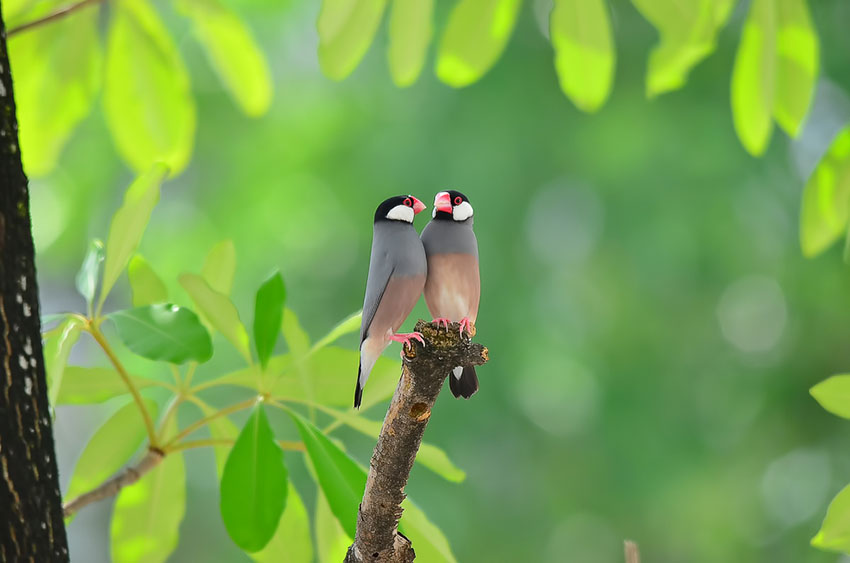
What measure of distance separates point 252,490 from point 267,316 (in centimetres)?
16

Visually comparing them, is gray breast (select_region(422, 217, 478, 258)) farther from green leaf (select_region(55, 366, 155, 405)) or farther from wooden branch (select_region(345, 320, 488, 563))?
green leaf (select_region(55, 366, 155, 405))

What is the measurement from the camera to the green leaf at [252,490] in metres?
Result: 0.74

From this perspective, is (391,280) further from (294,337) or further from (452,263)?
(294,337)

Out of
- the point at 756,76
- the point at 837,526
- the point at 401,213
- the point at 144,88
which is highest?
the point at 144,88

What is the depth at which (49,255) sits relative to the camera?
3.84 m

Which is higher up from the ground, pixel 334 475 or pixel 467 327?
pixel 467 327

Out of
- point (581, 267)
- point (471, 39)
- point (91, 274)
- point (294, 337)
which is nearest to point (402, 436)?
point (294, 337)

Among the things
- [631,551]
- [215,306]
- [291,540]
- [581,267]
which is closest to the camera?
[631,551]

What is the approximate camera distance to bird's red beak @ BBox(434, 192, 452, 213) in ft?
2.06

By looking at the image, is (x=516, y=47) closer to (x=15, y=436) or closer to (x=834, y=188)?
(x=834, y=188)

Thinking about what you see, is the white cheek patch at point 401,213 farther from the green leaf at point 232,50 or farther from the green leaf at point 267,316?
the green leaf at point 232,50

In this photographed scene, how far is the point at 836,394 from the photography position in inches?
30.1

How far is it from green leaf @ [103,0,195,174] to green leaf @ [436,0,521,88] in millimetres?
345

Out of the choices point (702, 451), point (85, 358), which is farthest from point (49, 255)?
point (702, 451)
